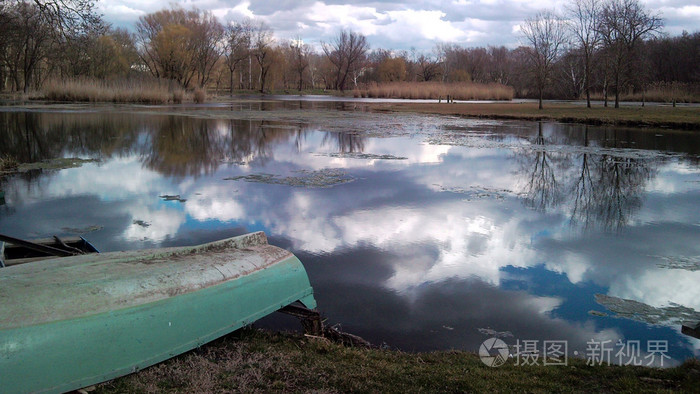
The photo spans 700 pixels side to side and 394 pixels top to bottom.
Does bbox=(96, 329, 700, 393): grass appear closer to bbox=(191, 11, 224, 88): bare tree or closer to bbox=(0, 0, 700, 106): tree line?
bbox=(0, 0, 700, 106): tree line

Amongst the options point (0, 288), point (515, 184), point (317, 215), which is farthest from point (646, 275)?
point (0, 288)

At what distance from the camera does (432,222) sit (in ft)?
25.9

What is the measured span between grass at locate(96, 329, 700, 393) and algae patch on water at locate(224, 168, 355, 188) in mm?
6548

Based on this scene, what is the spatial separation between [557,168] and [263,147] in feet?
26.0

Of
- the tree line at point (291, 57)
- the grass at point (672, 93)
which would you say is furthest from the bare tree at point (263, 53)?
the grass at point (672, 93)

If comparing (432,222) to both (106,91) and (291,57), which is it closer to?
(106,91)

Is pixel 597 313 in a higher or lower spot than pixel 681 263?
lower

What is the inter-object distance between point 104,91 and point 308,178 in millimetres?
31003

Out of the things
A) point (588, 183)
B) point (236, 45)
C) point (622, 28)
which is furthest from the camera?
point (236, 45)

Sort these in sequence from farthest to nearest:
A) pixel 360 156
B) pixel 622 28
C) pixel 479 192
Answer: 1. pixel 622 28
2. pixel 360 156
3. pixel 479 192

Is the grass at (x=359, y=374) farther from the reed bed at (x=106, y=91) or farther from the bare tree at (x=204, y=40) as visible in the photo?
the bare tree at (x=204, y=40)

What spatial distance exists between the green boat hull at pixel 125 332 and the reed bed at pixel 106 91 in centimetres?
3639

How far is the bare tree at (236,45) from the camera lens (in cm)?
6910

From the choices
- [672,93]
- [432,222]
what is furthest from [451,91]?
[432,222]
